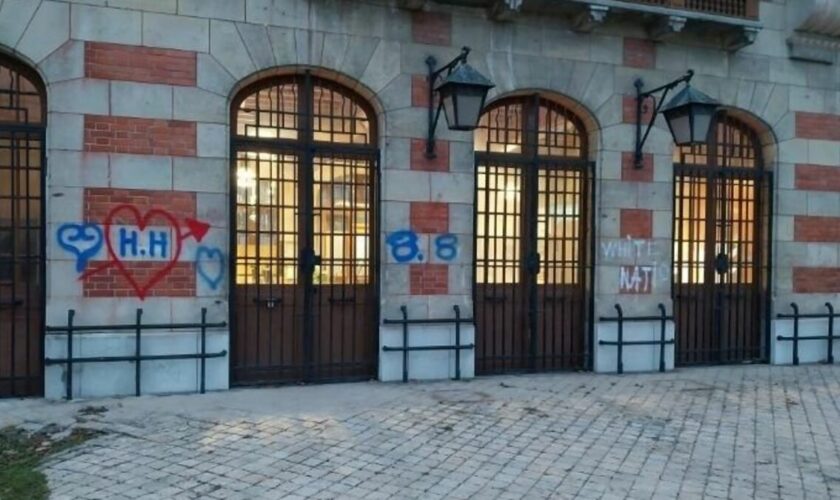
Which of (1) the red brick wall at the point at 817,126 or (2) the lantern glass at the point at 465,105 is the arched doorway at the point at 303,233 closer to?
(2) the lantern glass at the point at 465,105

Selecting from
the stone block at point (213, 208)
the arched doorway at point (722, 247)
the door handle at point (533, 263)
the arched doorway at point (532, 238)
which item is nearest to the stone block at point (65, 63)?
the stone block at point (213, 208)

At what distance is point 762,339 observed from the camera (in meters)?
10.8

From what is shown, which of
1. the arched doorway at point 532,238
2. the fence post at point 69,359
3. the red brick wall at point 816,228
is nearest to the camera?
the fence post at point 69,359

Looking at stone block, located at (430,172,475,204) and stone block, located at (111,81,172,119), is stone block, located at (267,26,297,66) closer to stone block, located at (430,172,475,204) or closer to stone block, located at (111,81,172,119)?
stone block, located at (111,81,172,119)

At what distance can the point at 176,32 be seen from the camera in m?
7.95

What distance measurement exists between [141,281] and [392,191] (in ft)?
10.2

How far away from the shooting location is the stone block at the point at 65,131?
7.57 meters

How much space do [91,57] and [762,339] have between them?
9.95 m

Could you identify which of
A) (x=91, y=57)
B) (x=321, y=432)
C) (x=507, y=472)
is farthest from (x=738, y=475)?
(x=91, y=57)

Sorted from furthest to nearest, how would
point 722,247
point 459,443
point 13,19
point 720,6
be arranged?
point 722,247
point 720,6
point 13,19
point 459,443

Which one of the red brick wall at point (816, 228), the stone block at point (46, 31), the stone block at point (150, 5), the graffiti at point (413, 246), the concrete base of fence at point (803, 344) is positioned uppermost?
the stone block at point (150, 5)

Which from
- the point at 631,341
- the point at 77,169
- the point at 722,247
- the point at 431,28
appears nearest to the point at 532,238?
the point at 631,341

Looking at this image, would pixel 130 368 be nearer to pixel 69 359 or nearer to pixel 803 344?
pixel 69 359

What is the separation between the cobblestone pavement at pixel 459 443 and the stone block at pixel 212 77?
3.48 m
